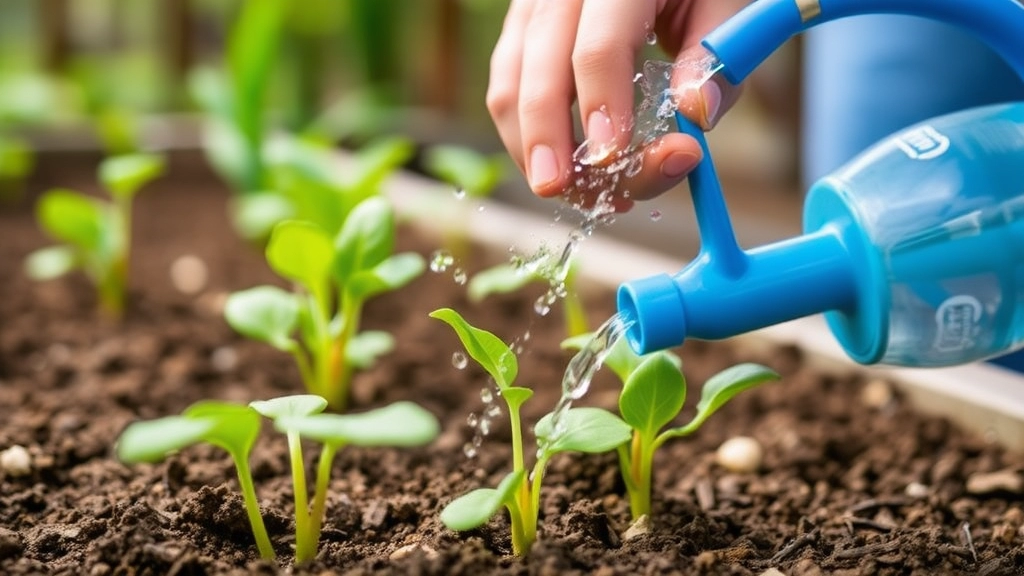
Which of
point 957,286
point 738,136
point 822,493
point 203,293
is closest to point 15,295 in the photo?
point 203,293

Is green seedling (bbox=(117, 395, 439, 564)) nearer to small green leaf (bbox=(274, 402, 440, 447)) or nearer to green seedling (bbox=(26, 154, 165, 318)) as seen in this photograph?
small green leaf (bbox=(274, 402, 440, 447))

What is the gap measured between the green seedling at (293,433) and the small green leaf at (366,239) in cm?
32

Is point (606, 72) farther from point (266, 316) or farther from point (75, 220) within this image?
point (75, 220)

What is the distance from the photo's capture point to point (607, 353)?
0.87m

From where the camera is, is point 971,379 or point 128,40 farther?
point 128,40

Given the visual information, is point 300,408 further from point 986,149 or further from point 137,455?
point 986,149

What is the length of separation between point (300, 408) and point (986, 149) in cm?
52

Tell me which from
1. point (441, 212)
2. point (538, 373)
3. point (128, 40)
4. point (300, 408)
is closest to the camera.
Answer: point (300, 408)

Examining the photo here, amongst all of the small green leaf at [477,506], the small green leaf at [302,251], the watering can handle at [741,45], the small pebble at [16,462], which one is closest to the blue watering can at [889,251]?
the watering can handle at [741,45]

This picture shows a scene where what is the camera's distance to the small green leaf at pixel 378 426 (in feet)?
2.06

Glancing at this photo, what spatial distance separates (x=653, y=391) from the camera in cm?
85

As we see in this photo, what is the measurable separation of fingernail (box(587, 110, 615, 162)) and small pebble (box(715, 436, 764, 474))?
443 mm

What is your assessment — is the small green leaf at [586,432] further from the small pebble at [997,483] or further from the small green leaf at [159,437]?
the small pebble at [997,483]

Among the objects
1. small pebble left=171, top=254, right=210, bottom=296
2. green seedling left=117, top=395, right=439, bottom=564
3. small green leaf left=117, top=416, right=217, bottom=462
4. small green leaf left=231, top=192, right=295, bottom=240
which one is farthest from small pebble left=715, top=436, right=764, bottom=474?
small pebble left=171, top=254, right=210, bottom=296
